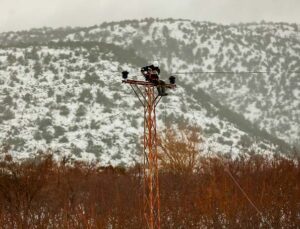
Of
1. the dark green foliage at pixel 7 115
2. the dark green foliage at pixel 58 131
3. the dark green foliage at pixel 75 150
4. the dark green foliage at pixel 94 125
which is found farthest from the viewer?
the dark green foliage at pixel 94 125

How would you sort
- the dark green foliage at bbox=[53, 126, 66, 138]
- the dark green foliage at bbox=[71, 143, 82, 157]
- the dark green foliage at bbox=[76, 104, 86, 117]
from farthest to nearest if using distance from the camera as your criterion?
the dark green foliage at bbox=[76, 104, 86, 117] → the dark green foliage at bbox=[53, 126, 66, 138] → the dark green foliage at bbox=[71, 143, 82, 157]

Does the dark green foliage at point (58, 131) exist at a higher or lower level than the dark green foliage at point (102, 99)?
lower

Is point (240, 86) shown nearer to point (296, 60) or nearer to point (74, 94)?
point (296, 60)

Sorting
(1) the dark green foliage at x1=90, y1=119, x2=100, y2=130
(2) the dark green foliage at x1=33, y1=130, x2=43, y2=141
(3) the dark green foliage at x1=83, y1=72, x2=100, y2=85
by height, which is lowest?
(2) the dark green foliage at x1=33, y1=130, x2=43, y2=141

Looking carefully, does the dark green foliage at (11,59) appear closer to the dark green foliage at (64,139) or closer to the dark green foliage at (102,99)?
the dark green foliage at (102,99)

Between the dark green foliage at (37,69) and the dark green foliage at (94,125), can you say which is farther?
the dark green foliage at (37,69)

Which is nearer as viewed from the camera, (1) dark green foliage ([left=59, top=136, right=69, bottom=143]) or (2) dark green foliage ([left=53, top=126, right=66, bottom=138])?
(1) dark green foliage ([left=59, top=136, right=69, bottom=143])

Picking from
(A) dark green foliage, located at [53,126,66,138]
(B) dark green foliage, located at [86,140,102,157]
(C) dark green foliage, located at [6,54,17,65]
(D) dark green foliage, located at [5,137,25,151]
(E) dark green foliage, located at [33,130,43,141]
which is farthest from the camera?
(C) dark green foliage, located at [6,54,17,65]

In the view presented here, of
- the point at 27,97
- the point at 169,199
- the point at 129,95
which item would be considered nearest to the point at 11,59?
the point at 27,97

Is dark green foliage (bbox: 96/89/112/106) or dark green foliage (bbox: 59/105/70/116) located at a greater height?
dark green foliage (bbox: 96/89/112/106)

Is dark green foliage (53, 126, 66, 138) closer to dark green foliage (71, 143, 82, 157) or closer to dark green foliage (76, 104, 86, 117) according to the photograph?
dark green foliage (71, 143, 82, 157)

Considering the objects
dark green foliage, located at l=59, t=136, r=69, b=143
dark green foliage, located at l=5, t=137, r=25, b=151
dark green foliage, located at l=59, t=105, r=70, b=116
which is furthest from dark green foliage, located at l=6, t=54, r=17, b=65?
dark green foliage, located at l=59, t=136, r=69, b=143

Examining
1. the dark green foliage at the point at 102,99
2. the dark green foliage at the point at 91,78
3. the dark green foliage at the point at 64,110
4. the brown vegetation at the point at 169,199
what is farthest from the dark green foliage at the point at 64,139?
the brown vegetation at the point at 169,199

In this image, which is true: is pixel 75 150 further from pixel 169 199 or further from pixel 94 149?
pixel 169 199
